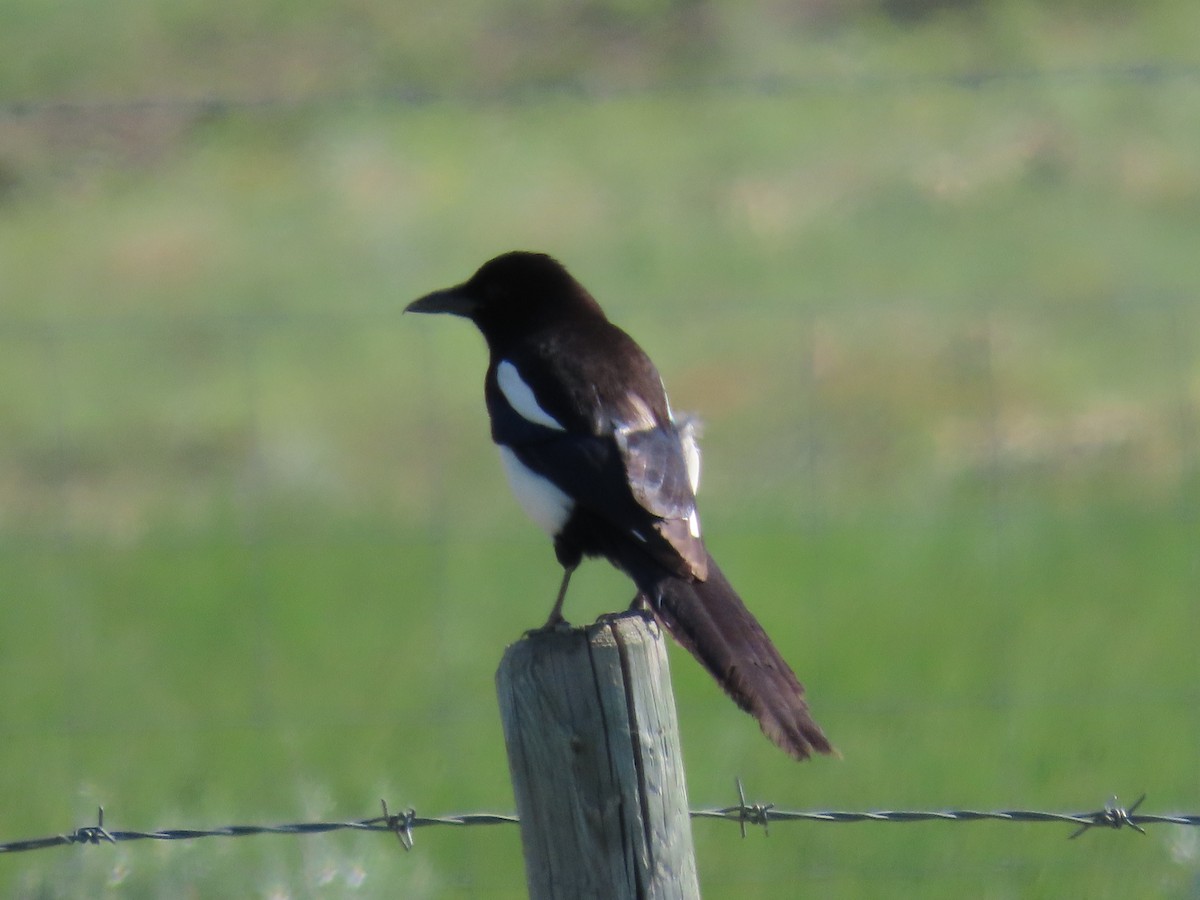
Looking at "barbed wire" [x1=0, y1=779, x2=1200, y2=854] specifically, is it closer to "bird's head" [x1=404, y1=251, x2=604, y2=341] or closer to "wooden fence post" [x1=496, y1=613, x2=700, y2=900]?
"wooden fence post" [x1=496, y1=613, x2=700, y2=900]

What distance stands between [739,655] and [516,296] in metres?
1.57

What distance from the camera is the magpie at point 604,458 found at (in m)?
3.41

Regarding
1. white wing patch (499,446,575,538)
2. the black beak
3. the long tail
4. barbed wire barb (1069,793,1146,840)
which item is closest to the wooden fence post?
the long tail

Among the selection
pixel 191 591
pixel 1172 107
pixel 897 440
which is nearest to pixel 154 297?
pixel 897 440

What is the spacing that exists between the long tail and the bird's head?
3.60ft

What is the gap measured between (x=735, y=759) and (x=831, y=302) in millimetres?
9722

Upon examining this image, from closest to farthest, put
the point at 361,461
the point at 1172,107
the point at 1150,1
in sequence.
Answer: the point at 361,461
the point at 1172,107
the point at 1150,1

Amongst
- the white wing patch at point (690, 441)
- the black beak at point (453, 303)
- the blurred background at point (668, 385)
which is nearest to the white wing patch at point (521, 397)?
the white wing patch at point (690, 441)

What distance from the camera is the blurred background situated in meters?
6.38

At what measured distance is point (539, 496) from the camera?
4.08 m

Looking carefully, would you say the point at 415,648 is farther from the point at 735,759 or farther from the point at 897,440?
the point at 897,440

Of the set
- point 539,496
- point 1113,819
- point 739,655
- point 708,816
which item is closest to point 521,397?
point 539,496

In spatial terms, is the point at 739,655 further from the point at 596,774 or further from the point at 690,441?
the point at 690,441

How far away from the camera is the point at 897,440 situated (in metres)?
12.3
